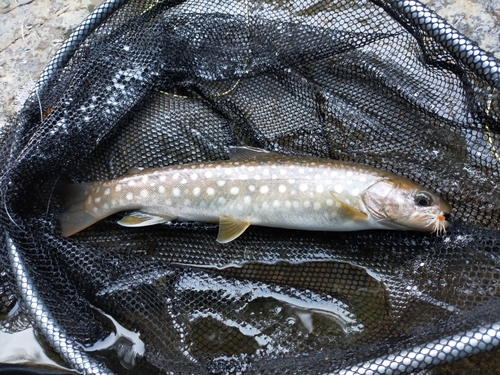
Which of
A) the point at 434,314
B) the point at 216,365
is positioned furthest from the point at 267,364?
the point at 434,314

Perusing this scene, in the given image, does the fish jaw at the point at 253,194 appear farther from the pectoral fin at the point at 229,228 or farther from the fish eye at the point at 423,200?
the fish eye at the point at 423,200

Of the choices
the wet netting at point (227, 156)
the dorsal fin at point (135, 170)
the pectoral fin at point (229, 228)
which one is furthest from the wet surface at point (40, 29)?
the pectoral fin at point (229, 228)

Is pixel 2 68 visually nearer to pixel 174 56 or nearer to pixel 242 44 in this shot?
pixel 174 56

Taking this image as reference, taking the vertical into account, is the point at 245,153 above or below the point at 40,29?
below

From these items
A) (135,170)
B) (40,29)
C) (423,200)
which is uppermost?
(40,29)

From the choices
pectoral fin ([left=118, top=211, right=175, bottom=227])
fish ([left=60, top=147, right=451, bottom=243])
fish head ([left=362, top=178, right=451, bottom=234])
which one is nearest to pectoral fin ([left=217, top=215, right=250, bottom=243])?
fish ([left=60, top=147, right=451, bottom=243])

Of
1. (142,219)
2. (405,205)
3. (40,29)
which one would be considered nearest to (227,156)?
(142,219)

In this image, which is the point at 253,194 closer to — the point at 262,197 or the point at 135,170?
the point at 262,197

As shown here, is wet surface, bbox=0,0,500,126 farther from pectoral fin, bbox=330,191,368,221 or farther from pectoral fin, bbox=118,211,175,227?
pectoral fin, bbox=330,191,368,221
